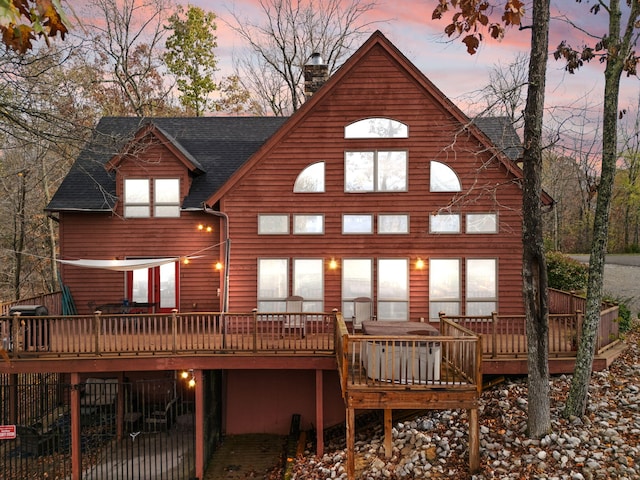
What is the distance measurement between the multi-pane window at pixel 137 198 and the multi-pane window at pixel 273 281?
168 inches

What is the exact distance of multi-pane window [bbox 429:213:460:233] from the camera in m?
11.8

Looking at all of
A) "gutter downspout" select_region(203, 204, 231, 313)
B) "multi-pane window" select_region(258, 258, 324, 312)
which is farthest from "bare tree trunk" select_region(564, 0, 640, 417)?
"gutter downspout" select_region(203, 204, 231, 313)

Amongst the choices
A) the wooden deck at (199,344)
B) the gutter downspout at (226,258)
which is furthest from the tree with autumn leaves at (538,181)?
the gutter downspout at (226,258)

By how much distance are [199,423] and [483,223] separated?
893 centimetres

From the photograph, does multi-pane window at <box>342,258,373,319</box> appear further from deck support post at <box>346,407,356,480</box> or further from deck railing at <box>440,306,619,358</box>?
deck support post at <box>346,407,356,480</box>

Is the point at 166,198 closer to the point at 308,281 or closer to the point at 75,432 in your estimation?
the point at 308,281

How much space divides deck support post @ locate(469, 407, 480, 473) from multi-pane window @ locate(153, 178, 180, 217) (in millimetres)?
9974

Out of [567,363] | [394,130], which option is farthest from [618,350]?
[394,130]

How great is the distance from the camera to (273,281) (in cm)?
1191

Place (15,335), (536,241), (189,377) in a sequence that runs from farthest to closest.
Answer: (189,377), (15,335), (536,241)

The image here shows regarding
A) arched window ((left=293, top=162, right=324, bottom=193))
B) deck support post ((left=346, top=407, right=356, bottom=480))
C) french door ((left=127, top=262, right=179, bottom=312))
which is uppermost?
arched window ((left=293, top=162, right=324, bottom=193))

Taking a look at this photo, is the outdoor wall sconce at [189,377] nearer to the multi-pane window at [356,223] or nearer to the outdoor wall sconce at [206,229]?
the outdoor wall sconce at [206,229]

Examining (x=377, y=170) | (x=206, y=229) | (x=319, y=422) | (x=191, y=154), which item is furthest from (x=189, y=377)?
(x=191, y=154)

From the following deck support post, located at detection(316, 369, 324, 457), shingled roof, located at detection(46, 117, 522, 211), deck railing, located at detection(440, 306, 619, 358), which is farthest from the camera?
shingled roof, located at detection(46, 117, 522, 211)
